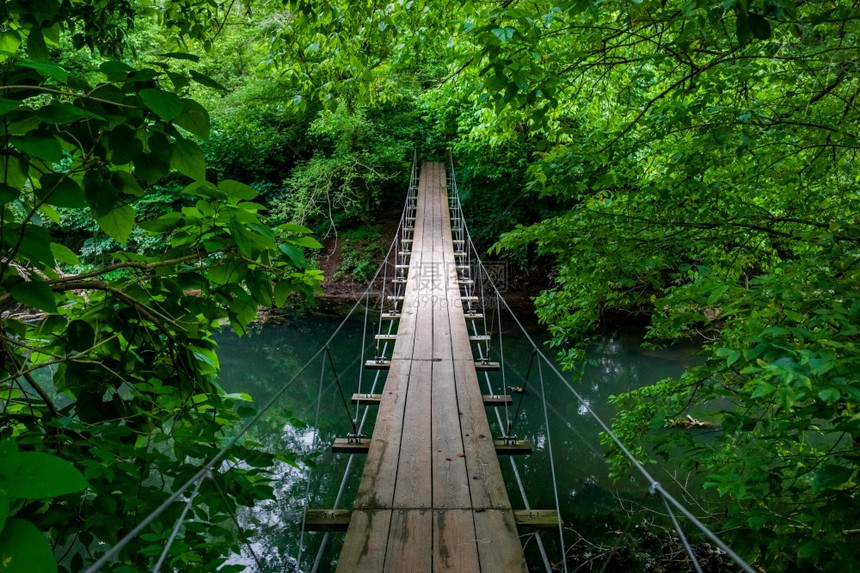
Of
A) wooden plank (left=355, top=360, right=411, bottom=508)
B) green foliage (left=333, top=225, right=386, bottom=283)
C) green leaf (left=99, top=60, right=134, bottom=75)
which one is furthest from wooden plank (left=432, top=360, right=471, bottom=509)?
green foliage (left=333, top=225, right=386, bottom=283)

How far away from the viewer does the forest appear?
73 cm

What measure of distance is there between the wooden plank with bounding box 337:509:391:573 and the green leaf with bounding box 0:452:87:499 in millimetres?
911

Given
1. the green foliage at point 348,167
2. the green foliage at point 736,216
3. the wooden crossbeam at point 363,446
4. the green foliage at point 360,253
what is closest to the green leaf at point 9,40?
the green foliage at point 736,216

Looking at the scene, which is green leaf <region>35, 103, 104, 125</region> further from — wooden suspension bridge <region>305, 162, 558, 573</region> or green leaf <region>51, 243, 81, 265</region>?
wooden suspension bridge <region>305, 162, 558, 573</region>

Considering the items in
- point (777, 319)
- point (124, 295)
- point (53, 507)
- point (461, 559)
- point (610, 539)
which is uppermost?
point (124, 295)

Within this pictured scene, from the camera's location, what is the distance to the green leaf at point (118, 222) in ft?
2.77

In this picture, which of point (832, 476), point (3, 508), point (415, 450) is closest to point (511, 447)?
point (415, 450)

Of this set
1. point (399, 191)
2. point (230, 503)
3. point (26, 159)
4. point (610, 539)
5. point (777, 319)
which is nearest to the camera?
point (26, 159)

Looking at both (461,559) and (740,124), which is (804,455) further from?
(740,124)

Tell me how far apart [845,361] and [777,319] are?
684 millimetres

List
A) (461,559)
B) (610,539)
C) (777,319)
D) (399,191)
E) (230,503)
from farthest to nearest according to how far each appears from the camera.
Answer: (399,191) < (610,539) < (777,319) < (461,559) < (230,503)

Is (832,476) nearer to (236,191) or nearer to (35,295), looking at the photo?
(236,191)

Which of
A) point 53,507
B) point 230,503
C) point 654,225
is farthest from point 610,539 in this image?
point 53,507

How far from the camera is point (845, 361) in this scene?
0.95 metres
